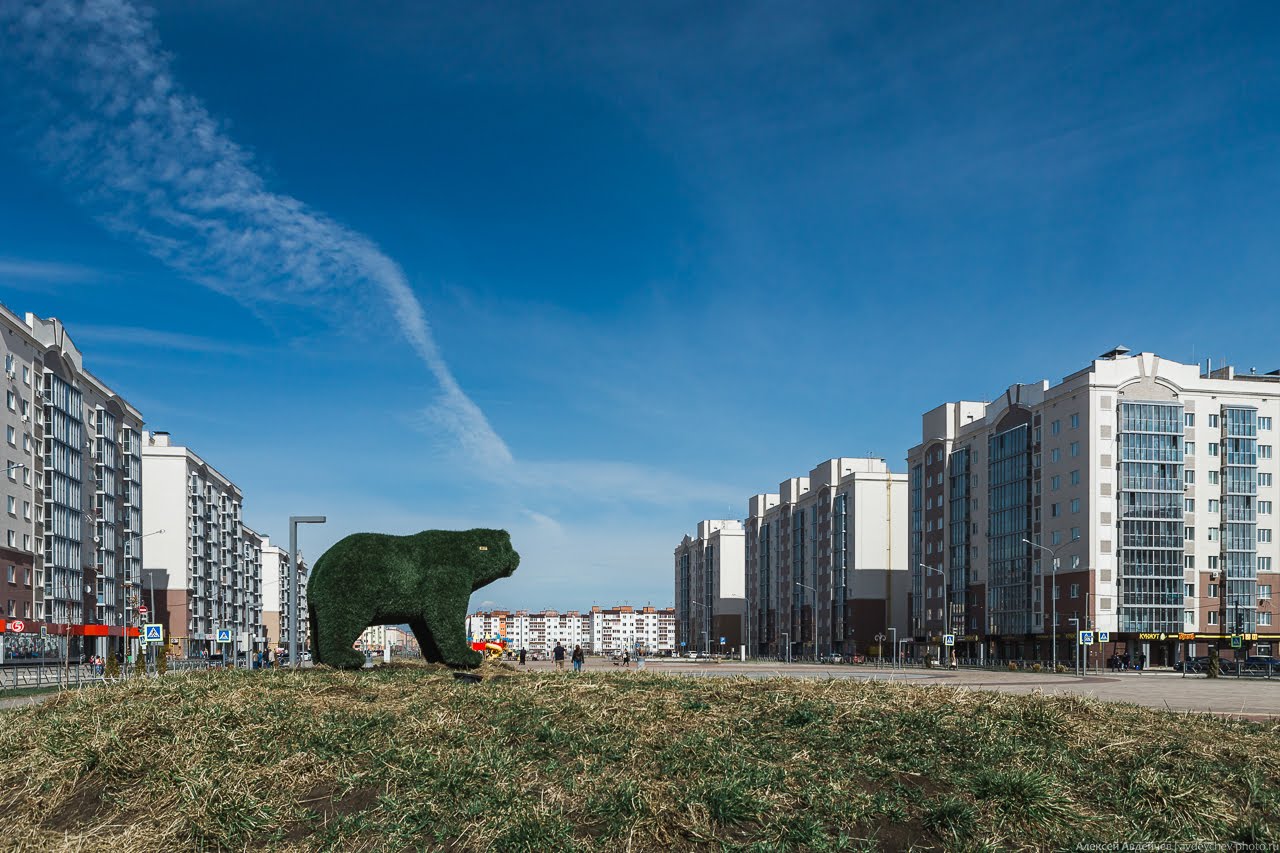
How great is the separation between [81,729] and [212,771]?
271cm

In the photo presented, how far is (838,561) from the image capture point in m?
145

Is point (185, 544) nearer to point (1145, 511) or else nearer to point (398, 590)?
point (1145, 511)

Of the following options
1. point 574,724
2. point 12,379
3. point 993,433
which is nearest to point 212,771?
point 574,724

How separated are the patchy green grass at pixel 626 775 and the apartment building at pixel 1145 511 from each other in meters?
81.6

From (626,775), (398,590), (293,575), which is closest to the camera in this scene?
(626,775)

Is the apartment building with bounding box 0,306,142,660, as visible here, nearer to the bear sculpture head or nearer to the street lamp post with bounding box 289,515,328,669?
the street lamp post with bounding box 289,515,328,669

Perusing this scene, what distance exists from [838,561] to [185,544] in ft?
251

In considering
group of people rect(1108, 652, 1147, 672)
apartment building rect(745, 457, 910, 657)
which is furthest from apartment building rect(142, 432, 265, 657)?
group of people rect(1108, 652, 1147, 672)

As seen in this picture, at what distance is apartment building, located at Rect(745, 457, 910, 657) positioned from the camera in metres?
139

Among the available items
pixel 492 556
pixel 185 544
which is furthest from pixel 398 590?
pixel 185 544

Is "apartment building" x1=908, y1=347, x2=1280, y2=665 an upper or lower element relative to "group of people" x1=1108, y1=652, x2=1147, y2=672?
upper

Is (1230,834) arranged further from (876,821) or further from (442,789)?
(442,789)

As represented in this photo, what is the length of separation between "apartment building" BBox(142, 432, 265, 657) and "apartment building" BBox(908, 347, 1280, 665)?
78.6 meters

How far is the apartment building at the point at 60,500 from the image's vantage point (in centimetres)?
8088
